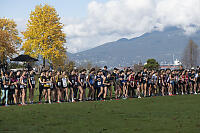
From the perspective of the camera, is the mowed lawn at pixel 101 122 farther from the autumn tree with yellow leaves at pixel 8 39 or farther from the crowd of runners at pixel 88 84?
the autumn tree with yellow leaves at pixel 8 39

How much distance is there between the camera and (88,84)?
23203 millimetres

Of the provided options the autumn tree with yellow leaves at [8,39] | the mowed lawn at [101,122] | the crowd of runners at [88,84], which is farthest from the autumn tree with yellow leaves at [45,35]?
the mowed lawn at [101,122]

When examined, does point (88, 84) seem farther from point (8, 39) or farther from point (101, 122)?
point (8, 39)

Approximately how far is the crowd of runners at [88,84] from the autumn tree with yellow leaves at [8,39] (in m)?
38.8

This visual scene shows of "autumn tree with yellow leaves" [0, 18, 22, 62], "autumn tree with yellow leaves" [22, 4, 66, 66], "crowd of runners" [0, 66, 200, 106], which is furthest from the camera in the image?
"autumn tree with yellow leaves" [0, 18, 22, 62]

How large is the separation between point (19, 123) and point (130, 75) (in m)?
14.2

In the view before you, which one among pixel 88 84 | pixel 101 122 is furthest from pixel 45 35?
pixel 101 122

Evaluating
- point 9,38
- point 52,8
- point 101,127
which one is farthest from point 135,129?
point 9,38

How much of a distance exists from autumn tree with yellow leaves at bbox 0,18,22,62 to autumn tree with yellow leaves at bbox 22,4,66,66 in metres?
8.34

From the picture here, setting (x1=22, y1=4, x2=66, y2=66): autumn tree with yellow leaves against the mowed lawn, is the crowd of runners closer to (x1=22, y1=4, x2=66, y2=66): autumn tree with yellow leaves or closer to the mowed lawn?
the mowed lawn

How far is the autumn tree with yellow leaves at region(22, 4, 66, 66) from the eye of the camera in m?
52.5

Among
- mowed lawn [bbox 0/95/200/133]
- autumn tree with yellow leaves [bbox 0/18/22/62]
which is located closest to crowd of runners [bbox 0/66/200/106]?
mowed lawn [bbox 0/95/200/133]

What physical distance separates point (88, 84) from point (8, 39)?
144 feet

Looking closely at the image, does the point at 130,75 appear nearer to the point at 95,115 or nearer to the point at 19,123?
the point at 95,115
